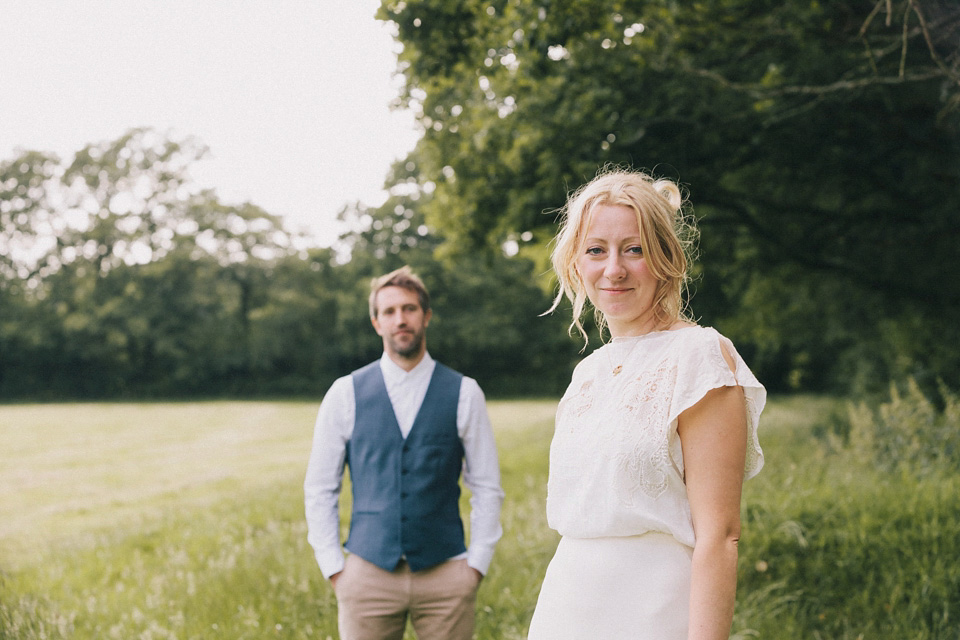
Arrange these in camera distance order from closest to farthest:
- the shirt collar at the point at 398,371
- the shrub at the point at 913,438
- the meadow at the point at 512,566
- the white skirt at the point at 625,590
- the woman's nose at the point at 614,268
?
1. the white skirt at the point at 625,590
2. the woman's nose at the point at 614,268
3. the shirt collar at the point at 398,371
4. the meadow at the point at 512,566
5. the shrub at the point at 913,438

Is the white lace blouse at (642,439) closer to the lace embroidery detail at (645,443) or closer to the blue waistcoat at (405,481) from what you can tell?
the lace embroidery detail at (645,443)

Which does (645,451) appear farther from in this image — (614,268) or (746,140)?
(746,140)

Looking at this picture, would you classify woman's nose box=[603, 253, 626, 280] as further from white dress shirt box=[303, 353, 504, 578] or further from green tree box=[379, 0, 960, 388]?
green tree box=[379, 0, 960, 388]

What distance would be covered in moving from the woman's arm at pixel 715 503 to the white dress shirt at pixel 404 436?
197 centimetres

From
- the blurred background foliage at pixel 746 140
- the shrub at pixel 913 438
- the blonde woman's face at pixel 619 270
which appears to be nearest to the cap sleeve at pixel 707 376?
the blonde woman's face at pixel 619 270

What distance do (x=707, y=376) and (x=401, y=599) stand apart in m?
2.26

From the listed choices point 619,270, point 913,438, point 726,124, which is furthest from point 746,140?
point 619,270

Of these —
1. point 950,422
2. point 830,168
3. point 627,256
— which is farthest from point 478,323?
point 627,256

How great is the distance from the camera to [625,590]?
177cm

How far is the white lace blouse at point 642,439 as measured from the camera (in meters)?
1.69

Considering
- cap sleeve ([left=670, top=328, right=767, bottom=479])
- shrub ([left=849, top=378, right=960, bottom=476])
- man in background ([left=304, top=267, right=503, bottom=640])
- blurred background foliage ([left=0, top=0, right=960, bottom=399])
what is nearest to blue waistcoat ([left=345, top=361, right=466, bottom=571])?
man in background ([left=304, top=267, right=503, bottom=640])

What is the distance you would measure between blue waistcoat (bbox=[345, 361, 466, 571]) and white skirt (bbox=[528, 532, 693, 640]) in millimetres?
1604

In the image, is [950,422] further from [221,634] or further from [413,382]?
[221,634]

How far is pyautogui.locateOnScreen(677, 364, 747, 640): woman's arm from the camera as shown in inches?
63.8
